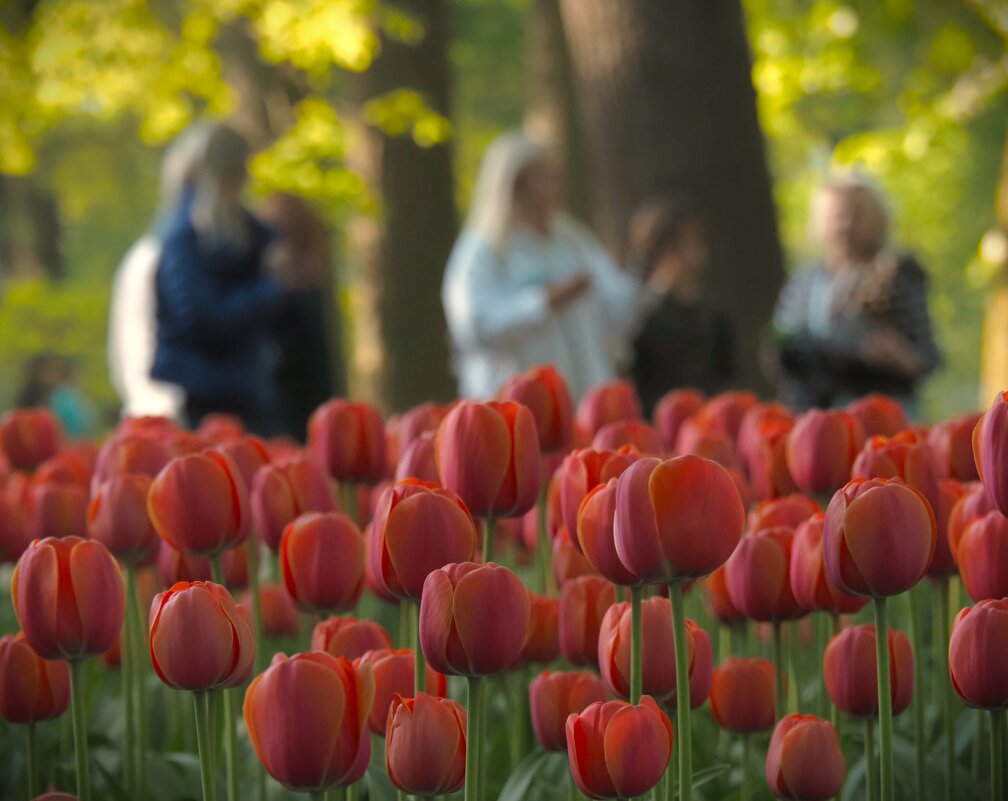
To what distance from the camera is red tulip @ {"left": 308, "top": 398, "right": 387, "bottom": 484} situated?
6.73 ft

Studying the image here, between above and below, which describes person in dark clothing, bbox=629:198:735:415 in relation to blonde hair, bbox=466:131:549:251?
below

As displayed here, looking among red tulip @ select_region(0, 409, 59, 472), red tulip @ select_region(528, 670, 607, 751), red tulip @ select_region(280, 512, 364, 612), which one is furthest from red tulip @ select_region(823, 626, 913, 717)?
red tulip @ select_region(0, 409, 59, 472)

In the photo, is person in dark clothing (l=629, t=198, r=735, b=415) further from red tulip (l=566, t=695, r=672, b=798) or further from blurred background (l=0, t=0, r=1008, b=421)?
red tulip (l=566, t=695, r=672, b=798)

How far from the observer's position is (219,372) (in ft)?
17.5

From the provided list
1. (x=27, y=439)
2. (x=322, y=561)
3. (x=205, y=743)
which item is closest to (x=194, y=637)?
(x=205, y=743)

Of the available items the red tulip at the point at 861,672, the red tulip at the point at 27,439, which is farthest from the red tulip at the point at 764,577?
the red tulip at the point at 27,439

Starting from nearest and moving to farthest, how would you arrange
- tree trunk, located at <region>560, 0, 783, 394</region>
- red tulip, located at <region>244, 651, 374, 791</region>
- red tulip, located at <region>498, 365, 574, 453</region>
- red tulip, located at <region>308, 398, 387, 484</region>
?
red tulip, located at <region>244, 651, 374, 791</region> → red tulip, located at <region>498, 365, 574, 453</region> → red tulip, located at <region>308, 398, 387, 484</region> → tree trunk, located at <region>560, 0, 783, 394</region>

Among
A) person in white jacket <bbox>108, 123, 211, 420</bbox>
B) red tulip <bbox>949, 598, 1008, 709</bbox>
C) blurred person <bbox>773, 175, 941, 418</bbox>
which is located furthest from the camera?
person in white jacket <bbox>108, 123, 211, 420</bbox>

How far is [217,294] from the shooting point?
207 inches

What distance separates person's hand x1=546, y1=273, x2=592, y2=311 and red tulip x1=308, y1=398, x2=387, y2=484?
2.93m

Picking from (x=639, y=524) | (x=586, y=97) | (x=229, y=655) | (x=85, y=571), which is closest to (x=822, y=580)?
(x=639, y=524)

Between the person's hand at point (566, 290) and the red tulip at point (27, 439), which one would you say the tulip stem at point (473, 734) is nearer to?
the red tulip at point (27, 439)

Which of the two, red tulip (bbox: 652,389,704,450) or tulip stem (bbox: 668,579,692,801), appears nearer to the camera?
tulip stem (bbox: 668,579,692,801)

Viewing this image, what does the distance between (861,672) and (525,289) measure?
12.5ft
